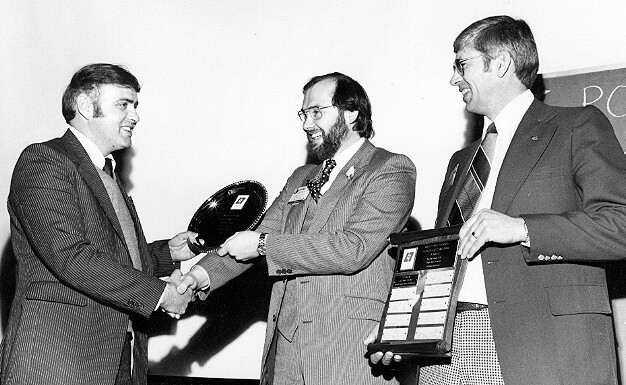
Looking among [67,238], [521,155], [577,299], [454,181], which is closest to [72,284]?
[67,238]

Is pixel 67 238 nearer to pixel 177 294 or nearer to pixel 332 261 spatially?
pixel 177 294

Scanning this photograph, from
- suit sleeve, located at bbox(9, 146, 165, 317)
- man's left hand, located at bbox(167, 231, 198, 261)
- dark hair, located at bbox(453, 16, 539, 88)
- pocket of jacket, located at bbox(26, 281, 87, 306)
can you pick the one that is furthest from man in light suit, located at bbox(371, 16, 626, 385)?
man's left hand, located at bbox(167, 231, 198, 261)

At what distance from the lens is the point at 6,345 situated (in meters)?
3.23

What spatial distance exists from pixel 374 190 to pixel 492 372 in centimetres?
106

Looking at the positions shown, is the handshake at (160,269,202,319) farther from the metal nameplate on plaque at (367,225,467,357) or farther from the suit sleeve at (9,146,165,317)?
the metal nameplate on plaque at (367,225,467,357)

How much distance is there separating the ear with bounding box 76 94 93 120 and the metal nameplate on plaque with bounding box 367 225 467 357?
1.72m

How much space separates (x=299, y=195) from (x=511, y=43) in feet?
3.94

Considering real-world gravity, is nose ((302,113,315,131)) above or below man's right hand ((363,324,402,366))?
above

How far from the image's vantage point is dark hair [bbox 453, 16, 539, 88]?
2.94 metres

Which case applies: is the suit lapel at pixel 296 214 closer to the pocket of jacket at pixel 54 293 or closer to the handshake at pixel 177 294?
the handshake at pixel 177 294

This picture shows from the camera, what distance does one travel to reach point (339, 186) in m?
3.52

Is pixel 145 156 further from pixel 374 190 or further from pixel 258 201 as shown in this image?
pixel 374 190

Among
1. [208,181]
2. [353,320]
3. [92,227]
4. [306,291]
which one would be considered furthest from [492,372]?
[208,181]

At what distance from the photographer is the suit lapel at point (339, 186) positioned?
3436 mm
